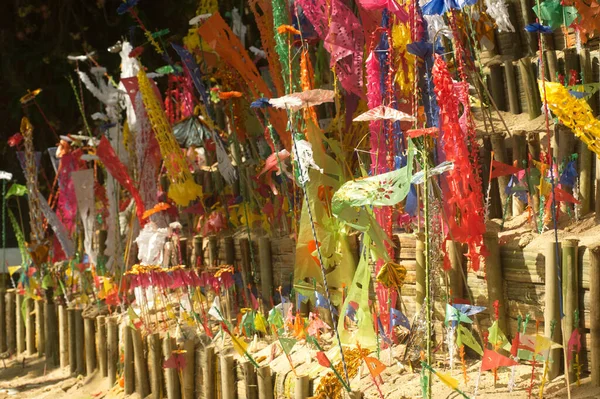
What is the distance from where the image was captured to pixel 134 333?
5527 millimetres

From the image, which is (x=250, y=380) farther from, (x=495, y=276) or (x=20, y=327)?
(x=20, y=327)

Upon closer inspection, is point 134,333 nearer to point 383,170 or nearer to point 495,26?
point 383,170

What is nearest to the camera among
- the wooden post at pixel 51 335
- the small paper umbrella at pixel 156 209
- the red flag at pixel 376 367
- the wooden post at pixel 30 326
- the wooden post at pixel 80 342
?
the red flag at pixel 376 367

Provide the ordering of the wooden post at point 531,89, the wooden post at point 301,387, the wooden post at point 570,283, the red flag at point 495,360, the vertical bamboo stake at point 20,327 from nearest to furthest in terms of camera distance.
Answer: the red flag at point 495,360 → the wooden post at point 570,283 → the wooden post at point 301,387 → the wooden post at point 531,89 → the vertical bamboo stake at point 20,327

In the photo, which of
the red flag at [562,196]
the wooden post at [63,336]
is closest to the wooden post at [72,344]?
the wooden post at [63,336]

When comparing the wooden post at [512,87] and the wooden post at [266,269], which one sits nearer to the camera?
the wooden post at [512,87]

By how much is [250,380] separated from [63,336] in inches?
107

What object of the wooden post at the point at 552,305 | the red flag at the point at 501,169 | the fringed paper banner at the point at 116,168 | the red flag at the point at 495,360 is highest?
the fringed paper banner at the point at 116,168

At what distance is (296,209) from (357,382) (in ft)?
4.65

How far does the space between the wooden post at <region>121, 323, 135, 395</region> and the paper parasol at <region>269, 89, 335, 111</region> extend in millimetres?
2202

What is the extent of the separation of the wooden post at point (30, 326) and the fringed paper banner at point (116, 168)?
1.43 meters

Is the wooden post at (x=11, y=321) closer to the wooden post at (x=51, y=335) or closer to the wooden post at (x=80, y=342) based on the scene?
the wooden post at (x=51, y=335)

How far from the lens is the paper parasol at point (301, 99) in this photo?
12.8 ft

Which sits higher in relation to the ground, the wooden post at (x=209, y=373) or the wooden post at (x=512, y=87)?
the wooden post at (x=512, y=87)
